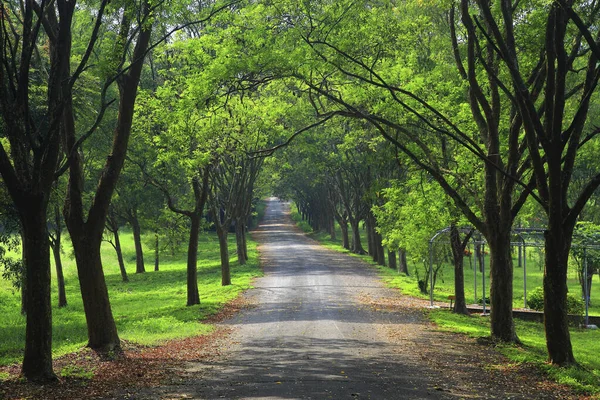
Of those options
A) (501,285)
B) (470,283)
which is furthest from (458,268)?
(470,283)

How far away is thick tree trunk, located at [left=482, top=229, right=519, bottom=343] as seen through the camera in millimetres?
15656

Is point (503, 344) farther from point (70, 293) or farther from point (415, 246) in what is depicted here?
point (70, 293)

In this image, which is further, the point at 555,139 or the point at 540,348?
the point at 540,348

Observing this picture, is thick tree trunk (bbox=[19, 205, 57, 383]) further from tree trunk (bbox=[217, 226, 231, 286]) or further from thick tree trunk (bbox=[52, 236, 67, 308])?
tree trunk (bbox=[217, 226, 231, 286])

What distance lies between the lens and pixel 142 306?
29.2 m

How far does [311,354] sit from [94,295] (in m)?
4.63

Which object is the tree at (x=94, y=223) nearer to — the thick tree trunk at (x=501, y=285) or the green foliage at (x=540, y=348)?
the green foliage at (x=540, y=348)

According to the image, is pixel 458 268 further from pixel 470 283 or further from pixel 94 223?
pixel 470 283

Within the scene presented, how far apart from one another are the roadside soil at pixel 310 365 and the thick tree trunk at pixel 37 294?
325 millimetres

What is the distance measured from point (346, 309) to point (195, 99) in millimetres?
12102

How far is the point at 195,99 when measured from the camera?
50.8 feet

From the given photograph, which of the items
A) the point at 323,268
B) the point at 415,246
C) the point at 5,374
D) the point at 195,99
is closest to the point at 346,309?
the point at 415,246

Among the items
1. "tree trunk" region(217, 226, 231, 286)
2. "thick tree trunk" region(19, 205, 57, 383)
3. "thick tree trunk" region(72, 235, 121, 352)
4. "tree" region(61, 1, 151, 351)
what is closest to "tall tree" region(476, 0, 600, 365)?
"tree" region(61, 1, 151, 351)

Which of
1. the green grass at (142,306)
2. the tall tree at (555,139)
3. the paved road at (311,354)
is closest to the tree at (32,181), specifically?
the paved road at (311,354)
